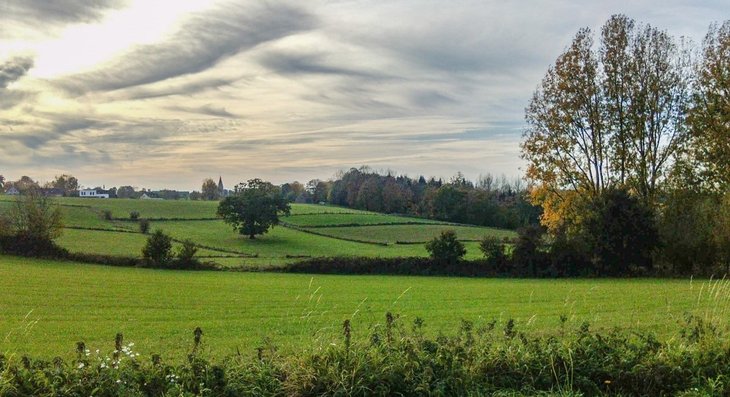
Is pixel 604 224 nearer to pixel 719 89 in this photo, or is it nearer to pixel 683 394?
pixel 719 89

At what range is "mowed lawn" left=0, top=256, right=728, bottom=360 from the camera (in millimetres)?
14078

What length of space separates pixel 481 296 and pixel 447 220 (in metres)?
66.3

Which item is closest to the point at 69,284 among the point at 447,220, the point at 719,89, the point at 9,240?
the point at 9,240

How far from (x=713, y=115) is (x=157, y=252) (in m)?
45.0

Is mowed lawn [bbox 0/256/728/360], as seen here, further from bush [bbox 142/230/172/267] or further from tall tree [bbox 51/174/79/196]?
tall tree [bbox 51/174/79/196]

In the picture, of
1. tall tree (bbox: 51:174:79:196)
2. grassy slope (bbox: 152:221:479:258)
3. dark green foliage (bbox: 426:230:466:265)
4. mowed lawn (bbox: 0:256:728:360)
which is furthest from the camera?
tall tree (bbox: 51:174:79:196)

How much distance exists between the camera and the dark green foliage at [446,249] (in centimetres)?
4700

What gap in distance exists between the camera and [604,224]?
38.9m

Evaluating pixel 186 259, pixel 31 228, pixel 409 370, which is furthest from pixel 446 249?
pixel 409 370

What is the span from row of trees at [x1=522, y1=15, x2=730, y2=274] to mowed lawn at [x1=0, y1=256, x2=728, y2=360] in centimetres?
1010

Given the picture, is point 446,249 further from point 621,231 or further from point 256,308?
point 256,308

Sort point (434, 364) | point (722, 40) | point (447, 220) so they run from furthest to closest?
point (447, 220) → point (722, 40) → point (434, 364)

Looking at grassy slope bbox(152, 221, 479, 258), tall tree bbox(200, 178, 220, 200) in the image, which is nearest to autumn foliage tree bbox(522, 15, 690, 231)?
grassy slope bbox(152, 221, 479, 258)

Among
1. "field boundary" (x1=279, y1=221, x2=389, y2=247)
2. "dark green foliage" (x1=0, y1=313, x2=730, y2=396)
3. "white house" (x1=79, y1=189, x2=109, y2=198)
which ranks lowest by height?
"field boundary" (x1=279, y1=221, x2=389, y2=247)
